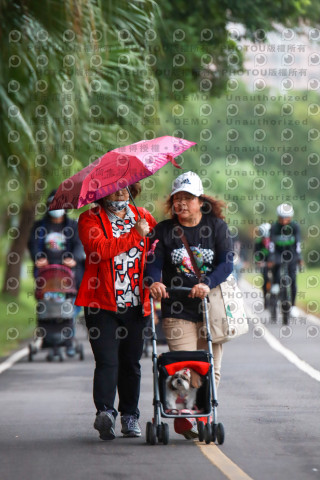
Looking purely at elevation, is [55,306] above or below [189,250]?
above

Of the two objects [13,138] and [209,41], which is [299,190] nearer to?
[209,41]

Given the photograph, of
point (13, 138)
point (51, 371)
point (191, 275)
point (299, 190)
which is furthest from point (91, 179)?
point (299, 190)

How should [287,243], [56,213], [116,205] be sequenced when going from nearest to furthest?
[116,205] → [56,213] → [287,243]

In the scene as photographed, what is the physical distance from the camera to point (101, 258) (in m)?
8.98

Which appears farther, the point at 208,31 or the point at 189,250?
the point at 208,31

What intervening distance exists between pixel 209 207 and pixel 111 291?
963mm

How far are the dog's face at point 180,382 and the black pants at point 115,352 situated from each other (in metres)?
0.56

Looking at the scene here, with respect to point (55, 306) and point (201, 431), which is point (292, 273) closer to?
point (55, 306)

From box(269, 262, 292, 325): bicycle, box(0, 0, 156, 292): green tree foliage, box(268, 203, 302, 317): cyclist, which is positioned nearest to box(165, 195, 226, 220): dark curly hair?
box(0, 0, 156, 292): green tree foliage

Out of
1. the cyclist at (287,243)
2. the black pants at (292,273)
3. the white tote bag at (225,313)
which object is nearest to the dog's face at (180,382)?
the white tote bag at (225,313)

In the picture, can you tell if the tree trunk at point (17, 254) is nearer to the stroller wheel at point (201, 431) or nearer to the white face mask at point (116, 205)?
the white face mask at point (116, 205)

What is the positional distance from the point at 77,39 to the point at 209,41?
443 inches

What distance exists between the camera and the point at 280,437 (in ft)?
29.5

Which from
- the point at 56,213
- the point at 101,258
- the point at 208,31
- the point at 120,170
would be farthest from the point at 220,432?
the point at 208,31
